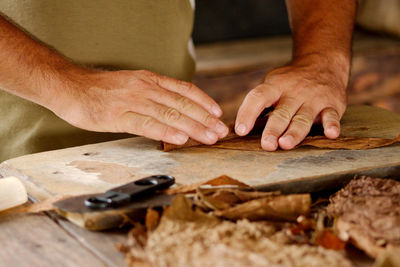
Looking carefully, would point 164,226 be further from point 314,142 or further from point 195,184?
point 314,142

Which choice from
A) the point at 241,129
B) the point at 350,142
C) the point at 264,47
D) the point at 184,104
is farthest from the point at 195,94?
the point at 264,47

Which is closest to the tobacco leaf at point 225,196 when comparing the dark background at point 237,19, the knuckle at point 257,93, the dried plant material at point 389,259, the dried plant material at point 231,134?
the dried plant material at point 389,259

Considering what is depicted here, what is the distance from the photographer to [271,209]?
32.1 inches

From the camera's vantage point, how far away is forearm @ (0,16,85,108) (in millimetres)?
1264

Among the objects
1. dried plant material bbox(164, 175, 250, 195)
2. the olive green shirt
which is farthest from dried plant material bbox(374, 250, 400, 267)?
the olive green shirt

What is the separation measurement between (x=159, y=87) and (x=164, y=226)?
2.00 ft

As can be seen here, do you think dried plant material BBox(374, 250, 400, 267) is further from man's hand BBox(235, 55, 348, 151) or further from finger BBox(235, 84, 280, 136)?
finger BBox(235, 84, 280, 136)

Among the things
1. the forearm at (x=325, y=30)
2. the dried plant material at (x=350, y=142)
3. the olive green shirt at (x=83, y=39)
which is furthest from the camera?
the forearm at (x=325, y=30)

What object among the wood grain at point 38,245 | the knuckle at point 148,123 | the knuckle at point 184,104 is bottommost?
the wood grain at point 38,245

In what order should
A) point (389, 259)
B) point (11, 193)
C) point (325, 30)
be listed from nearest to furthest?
point (389, 259)
point (11, 193)
point (325, 30)

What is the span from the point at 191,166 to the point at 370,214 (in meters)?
0.40

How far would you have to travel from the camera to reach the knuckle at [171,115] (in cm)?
124

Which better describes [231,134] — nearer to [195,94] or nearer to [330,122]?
[195,94]

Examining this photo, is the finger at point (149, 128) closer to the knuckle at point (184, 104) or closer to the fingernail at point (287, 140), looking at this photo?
the knuckle at point (184, 104)
